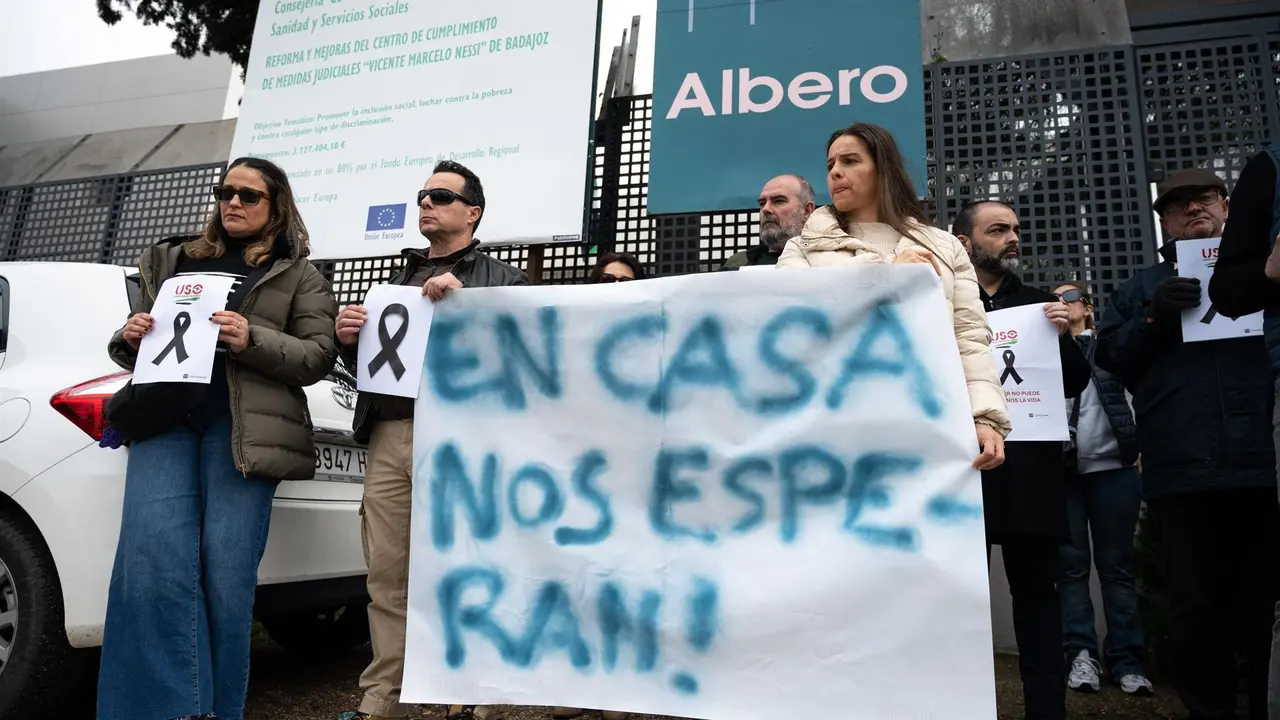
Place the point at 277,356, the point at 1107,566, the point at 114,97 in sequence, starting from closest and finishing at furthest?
the point at 277,356 → the point at 1107,566 → the point at 114,97

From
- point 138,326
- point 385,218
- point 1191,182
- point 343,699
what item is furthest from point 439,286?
point 385,218

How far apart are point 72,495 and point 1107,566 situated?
4.02 metres

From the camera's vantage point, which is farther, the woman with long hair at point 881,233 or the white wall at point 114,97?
the white wall at point 114,97

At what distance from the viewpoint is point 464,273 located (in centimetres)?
310

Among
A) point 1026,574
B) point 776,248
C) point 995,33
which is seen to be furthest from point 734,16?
point 1026,574

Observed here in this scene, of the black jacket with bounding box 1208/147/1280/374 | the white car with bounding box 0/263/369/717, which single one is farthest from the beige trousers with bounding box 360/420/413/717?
the black jacket with bounding box 1208/147/1280/374

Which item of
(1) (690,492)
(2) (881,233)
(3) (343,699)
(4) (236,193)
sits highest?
(4) (236,193)

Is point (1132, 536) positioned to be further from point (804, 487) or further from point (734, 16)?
point (734, 16)

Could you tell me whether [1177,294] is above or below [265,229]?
below

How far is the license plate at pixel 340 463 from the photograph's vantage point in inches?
127

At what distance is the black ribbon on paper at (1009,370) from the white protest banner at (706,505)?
0.80 m

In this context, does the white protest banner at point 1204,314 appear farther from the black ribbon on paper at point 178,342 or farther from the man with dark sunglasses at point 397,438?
the black ribbon on paper at point 178,342

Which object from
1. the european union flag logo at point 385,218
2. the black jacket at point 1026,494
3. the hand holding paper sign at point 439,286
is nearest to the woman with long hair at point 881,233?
the black jacket at point 1026,494

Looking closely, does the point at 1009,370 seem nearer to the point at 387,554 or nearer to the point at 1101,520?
the point at 1101,520
